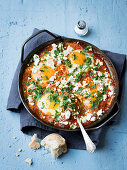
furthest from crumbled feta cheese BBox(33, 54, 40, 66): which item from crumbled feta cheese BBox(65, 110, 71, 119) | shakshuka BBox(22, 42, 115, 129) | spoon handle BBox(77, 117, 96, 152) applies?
spoon handle BBox(77, 117, 96, 152)

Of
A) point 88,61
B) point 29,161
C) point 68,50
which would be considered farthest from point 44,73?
point 29,161

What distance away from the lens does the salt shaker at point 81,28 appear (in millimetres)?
4744

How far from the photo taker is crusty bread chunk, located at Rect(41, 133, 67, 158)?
4093 mm

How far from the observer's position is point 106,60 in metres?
4.46

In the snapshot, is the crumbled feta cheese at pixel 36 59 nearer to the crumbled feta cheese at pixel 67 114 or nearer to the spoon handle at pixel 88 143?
the crumbled feta cheese at pixel 67 114

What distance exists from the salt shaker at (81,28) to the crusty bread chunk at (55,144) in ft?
6.02

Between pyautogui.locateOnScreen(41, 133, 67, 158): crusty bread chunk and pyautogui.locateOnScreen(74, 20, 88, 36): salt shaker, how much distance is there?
1.83 m

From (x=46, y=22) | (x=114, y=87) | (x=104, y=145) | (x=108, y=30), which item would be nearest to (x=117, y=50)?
(x=108, y=30)

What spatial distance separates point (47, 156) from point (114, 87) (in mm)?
1527

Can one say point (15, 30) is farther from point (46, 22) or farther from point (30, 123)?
point (30, 123)

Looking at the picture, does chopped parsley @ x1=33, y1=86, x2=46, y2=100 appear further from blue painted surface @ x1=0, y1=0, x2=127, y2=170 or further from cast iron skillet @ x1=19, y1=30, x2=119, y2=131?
blue painted surface @ x1=0, y1=0, x2=127, y2=170

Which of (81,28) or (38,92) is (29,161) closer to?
(38,92)

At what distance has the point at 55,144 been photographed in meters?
4.09

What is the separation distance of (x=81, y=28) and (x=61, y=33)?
15.7 inches
